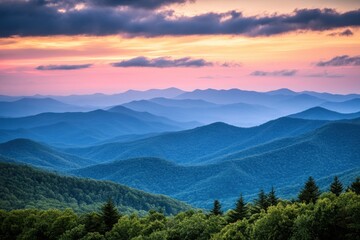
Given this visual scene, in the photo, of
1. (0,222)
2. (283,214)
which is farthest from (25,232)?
(283,214)

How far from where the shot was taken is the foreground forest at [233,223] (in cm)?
5912

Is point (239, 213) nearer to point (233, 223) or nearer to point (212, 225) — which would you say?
point (212, 225)

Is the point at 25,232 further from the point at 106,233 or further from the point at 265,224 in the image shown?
the point at 265,224

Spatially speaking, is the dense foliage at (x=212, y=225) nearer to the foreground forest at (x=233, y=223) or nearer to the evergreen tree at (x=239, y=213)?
the foreground forest at (x=233, y=223)

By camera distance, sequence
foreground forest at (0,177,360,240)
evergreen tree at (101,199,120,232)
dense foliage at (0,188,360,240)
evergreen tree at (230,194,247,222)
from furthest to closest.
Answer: evergreen tree at (101,199,120,232), evergreen tree at (230,194,247,222), foreground forest at (0,177,360,240), dense foliage at (0,188,360,240)

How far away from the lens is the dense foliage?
58.9m

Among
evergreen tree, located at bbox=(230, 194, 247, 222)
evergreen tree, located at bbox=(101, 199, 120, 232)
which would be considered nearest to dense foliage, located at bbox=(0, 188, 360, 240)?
evergreen tree, located at bbox=(101, 199, 120, 232)

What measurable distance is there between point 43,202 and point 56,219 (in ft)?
373

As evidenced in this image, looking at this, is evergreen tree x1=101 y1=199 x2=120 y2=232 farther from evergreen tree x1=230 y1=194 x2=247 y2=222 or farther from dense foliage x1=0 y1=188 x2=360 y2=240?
evergreen tree x1=230 y1=194 x2=247 y2=222

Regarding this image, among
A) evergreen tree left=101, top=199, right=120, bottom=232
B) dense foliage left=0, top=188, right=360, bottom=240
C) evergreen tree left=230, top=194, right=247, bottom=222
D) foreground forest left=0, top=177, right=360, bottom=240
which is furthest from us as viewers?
evergreen tree left=101, top=199, right=120, bottom=232

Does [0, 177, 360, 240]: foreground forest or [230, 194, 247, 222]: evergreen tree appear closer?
[0, 177, 360, 240]: foreground forest

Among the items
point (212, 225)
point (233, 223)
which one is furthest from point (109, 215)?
point (233, 223)

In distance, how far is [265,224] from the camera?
62.9 meters

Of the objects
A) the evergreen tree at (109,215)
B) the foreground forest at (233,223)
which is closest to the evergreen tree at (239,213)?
the foreground forest at (233,223)
